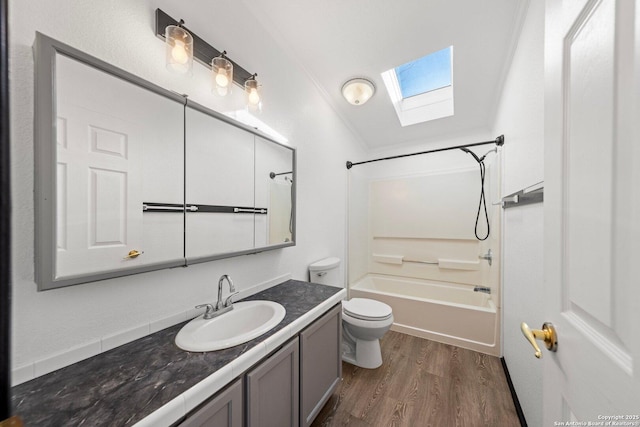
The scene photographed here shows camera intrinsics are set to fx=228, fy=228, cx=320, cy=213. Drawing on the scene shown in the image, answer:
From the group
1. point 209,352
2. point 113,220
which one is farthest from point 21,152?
point 209,352

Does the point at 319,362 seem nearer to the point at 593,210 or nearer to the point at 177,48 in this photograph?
the point at 593,210

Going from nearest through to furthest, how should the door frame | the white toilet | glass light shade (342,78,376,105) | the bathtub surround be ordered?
the door frame, the white toilet, glass light shade (342,78,376,105), the bathtub surround

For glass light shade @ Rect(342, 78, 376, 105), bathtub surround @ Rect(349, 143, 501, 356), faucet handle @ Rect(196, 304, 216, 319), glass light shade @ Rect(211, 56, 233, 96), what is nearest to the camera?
faucet handle @ Rect(196, 304, 216, 319)

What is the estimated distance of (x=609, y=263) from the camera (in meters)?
0.42

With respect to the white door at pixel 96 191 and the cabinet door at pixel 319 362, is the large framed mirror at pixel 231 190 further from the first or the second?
the cabinet door at pixel 319 362

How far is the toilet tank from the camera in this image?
2027 millimetres

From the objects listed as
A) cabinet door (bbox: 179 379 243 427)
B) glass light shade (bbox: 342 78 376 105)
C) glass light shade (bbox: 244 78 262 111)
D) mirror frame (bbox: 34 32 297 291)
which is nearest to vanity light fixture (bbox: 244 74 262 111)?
glass light shade (bbox: 244 78 262 111)

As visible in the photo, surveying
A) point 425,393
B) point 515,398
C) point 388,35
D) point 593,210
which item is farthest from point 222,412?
point 388,35

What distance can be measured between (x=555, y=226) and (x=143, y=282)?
147cm

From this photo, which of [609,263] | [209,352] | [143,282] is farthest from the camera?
[143,282]

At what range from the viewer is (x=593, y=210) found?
0.46m

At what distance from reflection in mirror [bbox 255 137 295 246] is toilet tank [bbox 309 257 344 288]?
0.42 meters

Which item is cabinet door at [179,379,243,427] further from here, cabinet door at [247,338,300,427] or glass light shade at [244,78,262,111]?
glass light shade at [244,78,262,111]

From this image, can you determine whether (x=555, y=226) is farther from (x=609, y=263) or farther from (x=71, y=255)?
(x=71, y=255)
